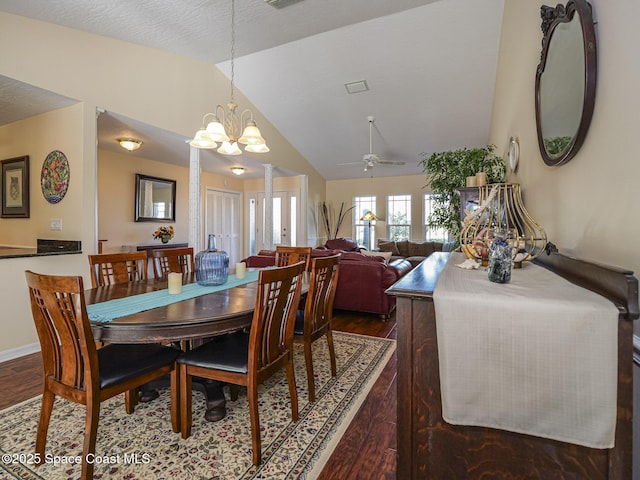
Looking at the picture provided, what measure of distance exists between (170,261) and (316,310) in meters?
1.59

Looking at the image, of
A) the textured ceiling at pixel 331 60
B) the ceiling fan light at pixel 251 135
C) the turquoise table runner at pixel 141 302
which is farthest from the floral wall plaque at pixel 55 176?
the turquoise table runner at pixel 141 302

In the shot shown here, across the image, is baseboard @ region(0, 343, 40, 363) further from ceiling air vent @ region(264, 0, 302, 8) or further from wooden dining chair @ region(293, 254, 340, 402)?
ceiling air vent @ region(264, 0, 302, 8)

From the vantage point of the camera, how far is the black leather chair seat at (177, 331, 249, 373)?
163 cm

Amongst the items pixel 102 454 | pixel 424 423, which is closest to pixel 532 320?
pixel 424 423

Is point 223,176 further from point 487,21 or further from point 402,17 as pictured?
point 487,21

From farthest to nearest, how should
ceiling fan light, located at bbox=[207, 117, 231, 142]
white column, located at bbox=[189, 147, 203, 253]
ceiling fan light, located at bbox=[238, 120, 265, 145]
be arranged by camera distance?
white column, located at bbox=[189, 147, 203, 253] < ceiling fan light, located at bbox=[238, 120, 265, 145] < ceiling fan light, located at bbox=[207, 117, 231, 142]

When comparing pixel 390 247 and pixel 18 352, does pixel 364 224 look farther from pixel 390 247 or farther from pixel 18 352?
pixel 18 352

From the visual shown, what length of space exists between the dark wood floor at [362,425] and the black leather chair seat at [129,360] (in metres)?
1.01

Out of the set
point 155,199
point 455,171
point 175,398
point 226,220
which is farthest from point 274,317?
point 226,220

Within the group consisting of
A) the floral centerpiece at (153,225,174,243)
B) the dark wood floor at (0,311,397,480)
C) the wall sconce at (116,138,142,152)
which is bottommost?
the dark wood floor at (0,311,397,480)

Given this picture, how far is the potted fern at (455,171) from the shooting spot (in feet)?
11.0

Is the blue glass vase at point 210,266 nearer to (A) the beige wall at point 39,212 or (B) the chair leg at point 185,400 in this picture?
(B) the chair leg at point 185,400

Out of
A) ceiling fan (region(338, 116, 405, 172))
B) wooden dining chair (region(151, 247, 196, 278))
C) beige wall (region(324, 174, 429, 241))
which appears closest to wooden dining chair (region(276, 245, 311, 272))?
wooden dining chair (region(151, 247, 196, 278))

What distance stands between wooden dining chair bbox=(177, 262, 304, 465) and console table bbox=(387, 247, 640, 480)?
72cm
